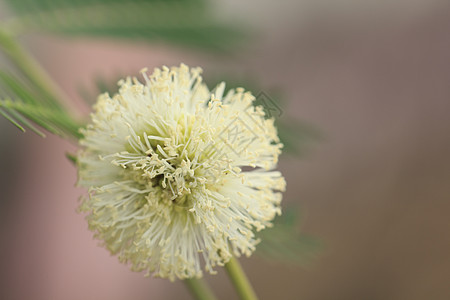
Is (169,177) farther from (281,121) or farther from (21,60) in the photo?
(21,60)

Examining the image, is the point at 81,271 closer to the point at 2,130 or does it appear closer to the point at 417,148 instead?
the point at 2,130

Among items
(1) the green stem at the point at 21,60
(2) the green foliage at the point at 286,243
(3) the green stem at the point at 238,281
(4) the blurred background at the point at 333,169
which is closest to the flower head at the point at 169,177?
(3) the green stem at the point at 238,281

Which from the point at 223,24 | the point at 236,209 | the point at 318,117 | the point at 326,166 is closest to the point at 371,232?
the point at 326,166

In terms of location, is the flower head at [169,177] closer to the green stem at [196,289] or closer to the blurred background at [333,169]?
the green stem at [196,289]

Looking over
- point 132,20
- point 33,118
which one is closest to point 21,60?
point 132,20

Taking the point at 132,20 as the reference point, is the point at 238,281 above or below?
below

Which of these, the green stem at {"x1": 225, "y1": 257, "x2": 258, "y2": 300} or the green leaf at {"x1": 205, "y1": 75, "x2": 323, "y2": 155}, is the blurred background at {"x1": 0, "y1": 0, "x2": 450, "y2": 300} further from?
the green stem at {"x1": 225, "y1": 257, "x2": 258, "y2": 300}
